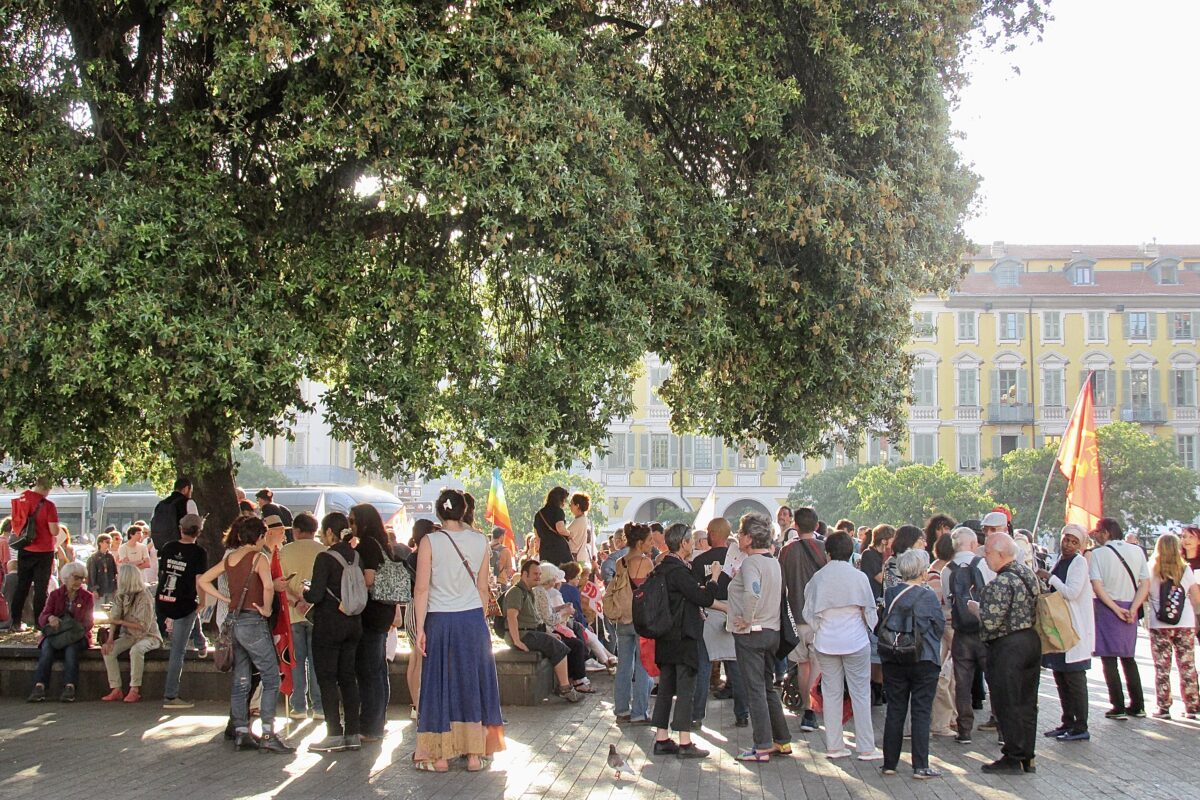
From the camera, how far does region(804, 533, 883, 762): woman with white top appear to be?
32.2 feet

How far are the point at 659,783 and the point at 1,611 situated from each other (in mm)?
11337

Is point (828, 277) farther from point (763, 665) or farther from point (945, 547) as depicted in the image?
point (763, 665)

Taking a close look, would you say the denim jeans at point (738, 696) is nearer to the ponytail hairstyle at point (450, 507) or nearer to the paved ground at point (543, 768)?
the paved ground at point (543, 768)

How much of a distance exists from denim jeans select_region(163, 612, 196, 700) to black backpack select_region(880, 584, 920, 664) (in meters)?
6.52

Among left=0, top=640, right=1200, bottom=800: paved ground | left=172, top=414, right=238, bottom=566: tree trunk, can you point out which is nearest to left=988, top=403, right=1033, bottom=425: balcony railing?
left=172, top=414, right=238, bottom=566: tree trunk

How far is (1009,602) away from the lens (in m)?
9.42

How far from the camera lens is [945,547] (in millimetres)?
11594

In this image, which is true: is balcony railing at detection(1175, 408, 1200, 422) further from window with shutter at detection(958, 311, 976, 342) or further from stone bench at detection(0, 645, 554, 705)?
stone bench at detection(0, 645, 554, 705)

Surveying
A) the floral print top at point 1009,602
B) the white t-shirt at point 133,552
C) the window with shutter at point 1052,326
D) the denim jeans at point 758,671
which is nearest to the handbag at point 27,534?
the white t-shirt at point 133,552

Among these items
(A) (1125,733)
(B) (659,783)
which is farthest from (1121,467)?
(B) (659,783)

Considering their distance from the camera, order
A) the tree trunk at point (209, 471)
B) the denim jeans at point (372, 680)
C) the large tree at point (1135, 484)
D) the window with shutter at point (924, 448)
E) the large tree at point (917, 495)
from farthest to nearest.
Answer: the window with shutter at point (924, 448) → the large tree at point (917, 495) → the large tree at point (1135, 484) → the tree trunk at point (209, 471) → the denim jeans at point (372, 680)

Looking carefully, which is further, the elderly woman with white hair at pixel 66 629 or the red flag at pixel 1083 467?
the red flag at pixel 1083 467

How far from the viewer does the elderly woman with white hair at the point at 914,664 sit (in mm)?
9344

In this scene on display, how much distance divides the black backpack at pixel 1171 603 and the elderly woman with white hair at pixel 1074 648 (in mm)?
1205
